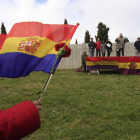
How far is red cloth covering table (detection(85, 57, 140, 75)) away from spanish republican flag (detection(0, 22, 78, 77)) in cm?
847

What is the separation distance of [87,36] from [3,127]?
160 ft

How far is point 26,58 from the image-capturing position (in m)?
2.99

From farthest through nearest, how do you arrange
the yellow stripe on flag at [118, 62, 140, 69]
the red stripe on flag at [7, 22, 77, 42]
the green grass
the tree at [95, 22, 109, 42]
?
the tree at [95, 22, 109, 42], the yellow stripe on flag at [118, 62, 140, 69], the green grass, the red stripe on flag at [7, 22, 77, 42]

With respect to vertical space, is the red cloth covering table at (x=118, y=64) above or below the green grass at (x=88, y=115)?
above

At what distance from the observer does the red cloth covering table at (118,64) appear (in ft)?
35.9

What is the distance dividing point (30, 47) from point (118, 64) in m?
9.10

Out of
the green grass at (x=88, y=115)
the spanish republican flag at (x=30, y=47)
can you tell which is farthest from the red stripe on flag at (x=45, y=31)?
the green grass at (x=88, y=115)

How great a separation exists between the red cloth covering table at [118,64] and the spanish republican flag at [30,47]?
847 cm

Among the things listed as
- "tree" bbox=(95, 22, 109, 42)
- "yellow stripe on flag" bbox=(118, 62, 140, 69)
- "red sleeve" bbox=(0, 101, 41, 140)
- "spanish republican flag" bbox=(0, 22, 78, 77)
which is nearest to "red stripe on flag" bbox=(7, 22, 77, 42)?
"spanish republican flag" bbox=(0, 22, 78, 77)

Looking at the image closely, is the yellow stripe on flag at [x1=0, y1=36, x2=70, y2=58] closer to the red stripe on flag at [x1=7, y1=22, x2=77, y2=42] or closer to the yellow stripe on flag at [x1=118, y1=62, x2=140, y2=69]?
the red stripe on flag at [x1=7, y1=22, x2=77, y2=42]

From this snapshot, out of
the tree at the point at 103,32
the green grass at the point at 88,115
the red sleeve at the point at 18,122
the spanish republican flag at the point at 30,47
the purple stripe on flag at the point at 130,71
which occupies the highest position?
the tree at the point at 103,32

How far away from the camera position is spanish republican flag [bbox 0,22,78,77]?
2941 millimetres

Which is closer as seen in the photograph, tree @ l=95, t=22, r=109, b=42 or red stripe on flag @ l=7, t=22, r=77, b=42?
red stripe on flag @ l=7, t=22, r=77, b=42

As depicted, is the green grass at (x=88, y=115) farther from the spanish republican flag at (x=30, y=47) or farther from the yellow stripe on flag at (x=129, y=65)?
the yellow stripe on flag at (x=129, y=65)
